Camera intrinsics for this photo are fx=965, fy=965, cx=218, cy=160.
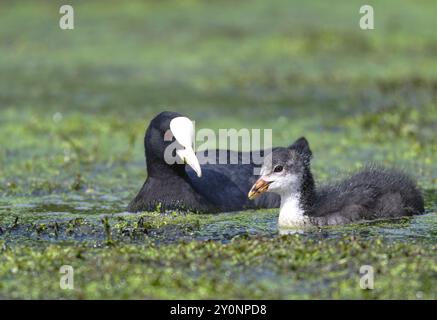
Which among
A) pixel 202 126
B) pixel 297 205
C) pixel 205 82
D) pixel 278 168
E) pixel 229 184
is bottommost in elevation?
pixel 297 205

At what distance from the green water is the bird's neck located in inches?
6.0

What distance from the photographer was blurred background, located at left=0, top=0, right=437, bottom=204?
34.1ft

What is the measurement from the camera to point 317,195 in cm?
758

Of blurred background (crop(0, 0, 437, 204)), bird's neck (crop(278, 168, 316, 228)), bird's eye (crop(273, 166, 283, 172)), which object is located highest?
blurred background (crop(0, 0, 437, 204))

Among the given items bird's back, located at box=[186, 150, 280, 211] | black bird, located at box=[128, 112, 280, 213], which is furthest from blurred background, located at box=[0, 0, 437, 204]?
bird's back, located at box=[186, 150, 280, 211]

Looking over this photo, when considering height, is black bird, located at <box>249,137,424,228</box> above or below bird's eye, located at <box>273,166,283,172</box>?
below

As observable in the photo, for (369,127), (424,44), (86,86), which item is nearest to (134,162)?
(369,127)

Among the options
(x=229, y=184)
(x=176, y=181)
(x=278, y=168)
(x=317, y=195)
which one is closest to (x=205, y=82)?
(x=229, y=184)

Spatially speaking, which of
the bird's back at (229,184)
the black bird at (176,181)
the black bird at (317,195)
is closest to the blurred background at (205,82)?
the black bird at (176,181)

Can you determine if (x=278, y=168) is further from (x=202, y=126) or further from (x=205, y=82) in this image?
(x=205, y=82)

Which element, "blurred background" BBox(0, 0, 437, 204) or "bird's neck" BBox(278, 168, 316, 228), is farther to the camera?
"blurred background" BBox(0, 0, 437, 204)

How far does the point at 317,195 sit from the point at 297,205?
304 mm

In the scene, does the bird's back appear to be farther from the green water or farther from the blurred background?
the blurred background

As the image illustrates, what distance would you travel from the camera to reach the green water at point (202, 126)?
6078 millimetres
